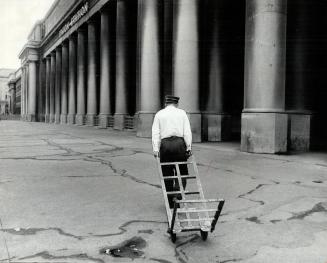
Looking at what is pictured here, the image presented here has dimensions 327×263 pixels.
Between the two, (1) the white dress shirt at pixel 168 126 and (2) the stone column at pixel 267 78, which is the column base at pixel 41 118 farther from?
(1) the white dress shirt at pixel 168 126

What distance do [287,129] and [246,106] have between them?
174cm

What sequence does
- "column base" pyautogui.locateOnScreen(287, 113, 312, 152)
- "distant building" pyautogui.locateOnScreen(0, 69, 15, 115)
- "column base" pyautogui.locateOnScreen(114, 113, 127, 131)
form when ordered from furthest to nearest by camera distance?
1. "distant building" pyautogui.locateOnScreen(0, 69, 15, 115)
2. "column base" pyautogui.locateOnScreen(114, 113, 127, 131)
3. "column base" pyautogui.locateOnScreen(287, 113, 312, 152)

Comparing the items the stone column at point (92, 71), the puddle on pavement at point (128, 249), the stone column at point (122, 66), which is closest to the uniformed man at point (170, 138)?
the puddle on pavement at point (128, 249)

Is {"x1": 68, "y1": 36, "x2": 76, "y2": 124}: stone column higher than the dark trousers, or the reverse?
{"x1": 68, "y1": 36, "x2": 76, "y2": 124}: stone column

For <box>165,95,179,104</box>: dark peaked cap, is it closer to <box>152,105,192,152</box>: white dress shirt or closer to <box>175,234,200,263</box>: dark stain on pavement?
<box>152,105,192,152</box>: white dress shirt

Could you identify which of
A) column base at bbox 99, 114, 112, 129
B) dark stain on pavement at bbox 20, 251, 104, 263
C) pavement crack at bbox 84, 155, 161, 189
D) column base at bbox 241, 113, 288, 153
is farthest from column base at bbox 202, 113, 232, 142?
column base at bbox 99, 114, 112, 129

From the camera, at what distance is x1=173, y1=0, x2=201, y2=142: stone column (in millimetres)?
16250

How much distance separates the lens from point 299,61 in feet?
44.6

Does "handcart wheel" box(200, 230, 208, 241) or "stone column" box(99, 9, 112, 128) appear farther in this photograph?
"stone column" box(99, 9, 112, 128)

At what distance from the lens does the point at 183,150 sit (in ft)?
16.7

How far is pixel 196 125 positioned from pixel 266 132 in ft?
15.7

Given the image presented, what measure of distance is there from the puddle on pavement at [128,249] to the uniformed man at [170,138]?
117 centimetres

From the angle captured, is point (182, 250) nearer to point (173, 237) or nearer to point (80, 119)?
point (173, 237)

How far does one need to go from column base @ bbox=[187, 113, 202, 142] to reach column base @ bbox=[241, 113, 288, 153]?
13.5 ft
